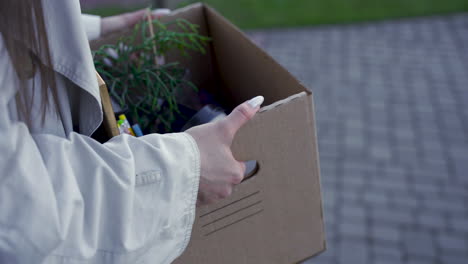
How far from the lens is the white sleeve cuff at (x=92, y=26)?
1037mm

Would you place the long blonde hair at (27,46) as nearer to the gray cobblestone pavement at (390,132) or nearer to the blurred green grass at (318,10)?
the gray cobblestone pavement at (390,132)

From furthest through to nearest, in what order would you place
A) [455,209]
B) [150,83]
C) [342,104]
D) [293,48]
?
[293,48]
[342,104]
[455,209]
[150,83]

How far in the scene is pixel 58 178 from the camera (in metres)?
0.60

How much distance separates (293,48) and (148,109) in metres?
2.42

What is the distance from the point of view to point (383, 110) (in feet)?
8.60

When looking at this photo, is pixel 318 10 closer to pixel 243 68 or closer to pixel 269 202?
pixel 243 68

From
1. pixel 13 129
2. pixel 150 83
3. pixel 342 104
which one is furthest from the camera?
pixel 342 104

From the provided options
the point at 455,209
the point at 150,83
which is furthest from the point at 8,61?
the point at 455,209

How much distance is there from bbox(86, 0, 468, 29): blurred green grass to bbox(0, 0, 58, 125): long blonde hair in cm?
303

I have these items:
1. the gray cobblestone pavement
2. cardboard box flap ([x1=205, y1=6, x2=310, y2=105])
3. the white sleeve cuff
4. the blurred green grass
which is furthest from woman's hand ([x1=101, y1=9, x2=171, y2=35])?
the blurred green grass

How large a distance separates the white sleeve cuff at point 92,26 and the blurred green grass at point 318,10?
A: 2.58m

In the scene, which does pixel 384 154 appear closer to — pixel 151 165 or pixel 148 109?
pixel 148 109

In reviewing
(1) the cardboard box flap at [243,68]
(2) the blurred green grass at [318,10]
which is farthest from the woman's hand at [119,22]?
(2) the blurred green grass at [318,10]

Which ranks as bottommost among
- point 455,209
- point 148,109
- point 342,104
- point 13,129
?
point 455,209
